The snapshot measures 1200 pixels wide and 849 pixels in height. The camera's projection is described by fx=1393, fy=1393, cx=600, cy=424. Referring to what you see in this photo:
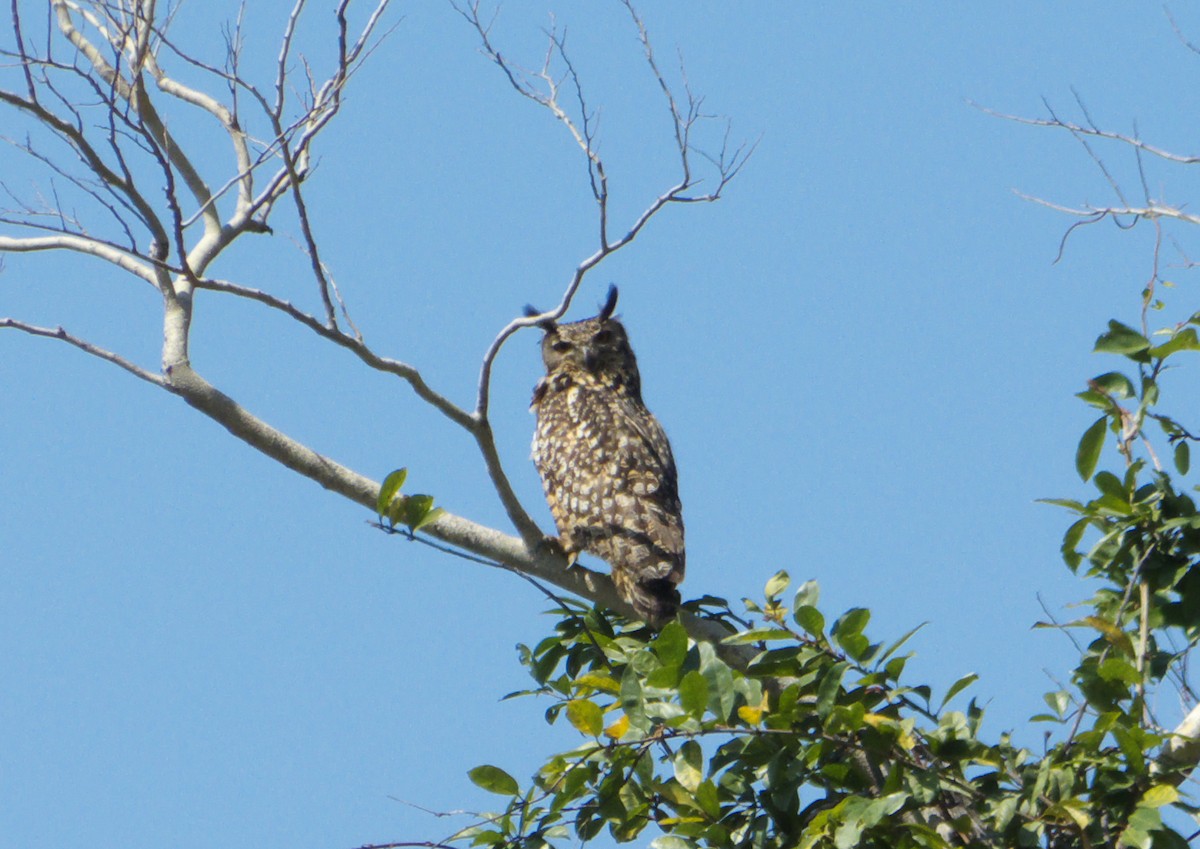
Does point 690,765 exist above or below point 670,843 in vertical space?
above

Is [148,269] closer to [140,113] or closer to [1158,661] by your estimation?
[140,113]

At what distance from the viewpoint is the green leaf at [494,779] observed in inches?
143

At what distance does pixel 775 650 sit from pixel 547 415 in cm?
259

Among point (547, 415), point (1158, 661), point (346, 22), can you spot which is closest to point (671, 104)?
point (346, 22)

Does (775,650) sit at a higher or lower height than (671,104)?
lower

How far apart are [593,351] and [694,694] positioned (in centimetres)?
365

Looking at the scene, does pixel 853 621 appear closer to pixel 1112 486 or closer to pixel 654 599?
pixel 1112 486

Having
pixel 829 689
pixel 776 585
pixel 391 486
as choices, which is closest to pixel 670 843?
pixel 829 689

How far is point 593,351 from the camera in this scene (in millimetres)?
6684

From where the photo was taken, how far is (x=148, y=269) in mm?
4352

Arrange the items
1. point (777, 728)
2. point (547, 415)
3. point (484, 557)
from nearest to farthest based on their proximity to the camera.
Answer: point (777, 728), point (484, 557), point (547, 415)

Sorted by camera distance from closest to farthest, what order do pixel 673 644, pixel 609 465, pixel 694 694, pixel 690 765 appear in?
pixel 694 694, pixel 673 644, pixel 690 765, pixel 609 465

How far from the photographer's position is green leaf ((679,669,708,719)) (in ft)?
10.4

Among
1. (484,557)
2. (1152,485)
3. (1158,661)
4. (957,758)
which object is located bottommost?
(957,758)
